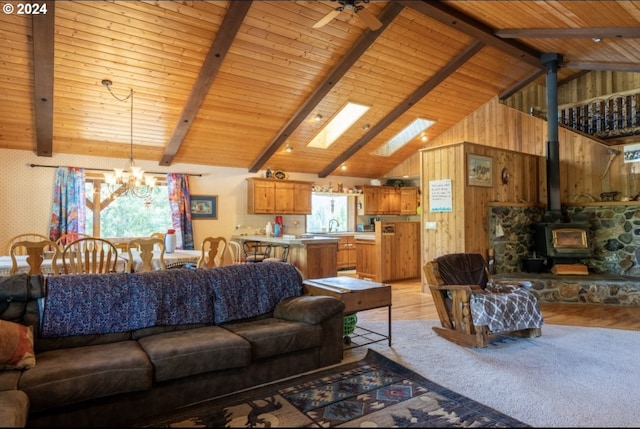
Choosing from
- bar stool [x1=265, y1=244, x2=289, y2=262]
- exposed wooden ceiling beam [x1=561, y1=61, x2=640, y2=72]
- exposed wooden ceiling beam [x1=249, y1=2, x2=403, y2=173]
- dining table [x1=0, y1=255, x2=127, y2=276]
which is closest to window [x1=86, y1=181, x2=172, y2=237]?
exposed wooden ceiling beam [x1=249, y1=2, x2=403, y2=173]

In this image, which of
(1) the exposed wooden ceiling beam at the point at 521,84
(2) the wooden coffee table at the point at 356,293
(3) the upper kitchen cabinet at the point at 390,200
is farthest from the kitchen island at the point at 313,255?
(1) the exposed wooden ceiling beam at the point at 521,84

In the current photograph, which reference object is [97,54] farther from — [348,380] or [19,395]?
[348,380]

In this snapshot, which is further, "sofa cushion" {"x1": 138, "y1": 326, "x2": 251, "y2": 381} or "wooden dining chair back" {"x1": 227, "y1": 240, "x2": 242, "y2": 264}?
"wooden dining chair back" {"x1": 227, "y1": 240, "x2": 242, "y2": 264}

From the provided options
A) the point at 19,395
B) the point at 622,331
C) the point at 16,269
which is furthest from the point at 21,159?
the point at 622,331

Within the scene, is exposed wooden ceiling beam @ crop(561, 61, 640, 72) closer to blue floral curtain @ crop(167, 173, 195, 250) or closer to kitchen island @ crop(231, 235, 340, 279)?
kitchen island @ crop(231, 235, 340, 279)

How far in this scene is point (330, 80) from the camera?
19.5 ft

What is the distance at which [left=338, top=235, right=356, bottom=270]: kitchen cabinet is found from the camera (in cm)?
892

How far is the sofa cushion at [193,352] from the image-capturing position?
2.41 meters

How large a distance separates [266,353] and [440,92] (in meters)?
6.17

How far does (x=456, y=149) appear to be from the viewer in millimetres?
5941

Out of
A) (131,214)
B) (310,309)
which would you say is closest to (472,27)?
(310,309)

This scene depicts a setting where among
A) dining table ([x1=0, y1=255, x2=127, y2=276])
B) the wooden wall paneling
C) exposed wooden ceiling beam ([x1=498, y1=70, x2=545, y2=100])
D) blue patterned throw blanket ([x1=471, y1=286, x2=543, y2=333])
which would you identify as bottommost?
blue patterned throw blanket ([x1=471, y1=286, x2=543, y2=333])

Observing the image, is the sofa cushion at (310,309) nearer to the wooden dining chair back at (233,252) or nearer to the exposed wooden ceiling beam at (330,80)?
the wooden dining chair back at (233,252)

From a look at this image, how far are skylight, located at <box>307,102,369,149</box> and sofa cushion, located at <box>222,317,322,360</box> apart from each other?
4851 mm
